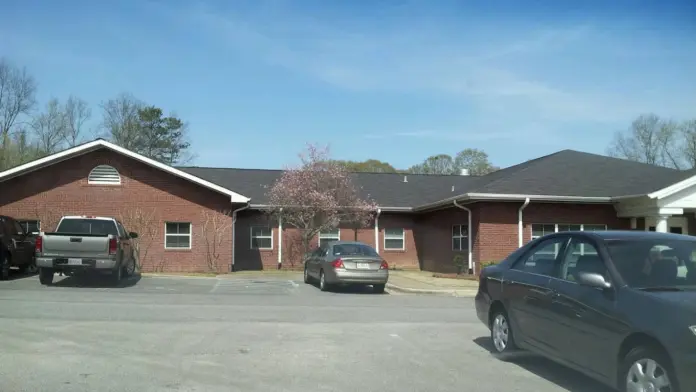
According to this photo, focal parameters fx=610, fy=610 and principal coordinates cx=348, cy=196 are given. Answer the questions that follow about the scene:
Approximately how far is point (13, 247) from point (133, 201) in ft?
21.0

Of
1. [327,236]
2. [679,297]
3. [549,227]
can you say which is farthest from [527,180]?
[679,297]

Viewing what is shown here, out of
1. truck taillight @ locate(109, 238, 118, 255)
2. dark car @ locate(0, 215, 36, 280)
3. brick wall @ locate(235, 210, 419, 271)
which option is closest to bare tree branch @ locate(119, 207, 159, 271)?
dark car @ locate(0, 215, 36, 280)

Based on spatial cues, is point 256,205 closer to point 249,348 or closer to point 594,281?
point 249,348

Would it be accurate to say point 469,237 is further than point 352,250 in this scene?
Yes

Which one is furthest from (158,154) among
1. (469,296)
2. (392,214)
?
(469,296)

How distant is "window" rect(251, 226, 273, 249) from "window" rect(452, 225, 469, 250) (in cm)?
842

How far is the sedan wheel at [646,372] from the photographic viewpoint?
503cm

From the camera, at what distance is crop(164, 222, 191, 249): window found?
78.7ft

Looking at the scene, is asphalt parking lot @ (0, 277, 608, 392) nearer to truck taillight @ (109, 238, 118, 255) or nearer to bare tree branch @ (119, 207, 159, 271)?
truck taillight @ (109, 238, 118, 255)

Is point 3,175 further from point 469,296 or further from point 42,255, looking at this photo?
point 469,296

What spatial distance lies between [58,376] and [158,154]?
55.6 meters

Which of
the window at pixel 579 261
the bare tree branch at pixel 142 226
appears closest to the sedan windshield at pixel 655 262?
the window at pixel 579 261

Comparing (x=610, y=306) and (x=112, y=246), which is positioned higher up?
(x=112, y=246)

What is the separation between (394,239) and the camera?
2933cm
